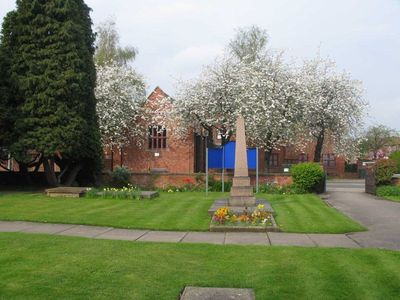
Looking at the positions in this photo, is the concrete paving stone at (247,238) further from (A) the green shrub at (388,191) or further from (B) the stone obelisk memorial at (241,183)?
(A) the green shrub at (388,191)

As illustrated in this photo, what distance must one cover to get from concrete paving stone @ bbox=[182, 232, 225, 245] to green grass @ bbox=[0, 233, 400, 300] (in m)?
0.81

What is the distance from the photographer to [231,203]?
1551 cm

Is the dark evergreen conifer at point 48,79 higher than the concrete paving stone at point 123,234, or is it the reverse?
the dark evergreen conifer at point 48,79

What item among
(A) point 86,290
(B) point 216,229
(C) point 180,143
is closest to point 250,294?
(A) point 86,290

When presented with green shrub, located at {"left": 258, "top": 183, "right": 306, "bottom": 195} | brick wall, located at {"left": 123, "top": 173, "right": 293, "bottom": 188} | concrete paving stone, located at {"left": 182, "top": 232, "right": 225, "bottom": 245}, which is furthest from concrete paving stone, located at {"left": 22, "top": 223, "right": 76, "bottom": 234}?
brick wall, located at {"left": 123, "top": 173, "right": 293, "bottom": 188}

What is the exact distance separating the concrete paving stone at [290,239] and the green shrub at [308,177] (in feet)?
41.1

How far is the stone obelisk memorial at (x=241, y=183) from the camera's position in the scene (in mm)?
15602

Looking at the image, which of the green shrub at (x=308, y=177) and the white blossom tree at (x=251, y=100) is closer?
the green shrub at (x=308, y=177)

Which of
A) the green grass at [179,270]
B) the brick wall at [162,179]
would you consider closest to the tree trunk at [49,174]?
the brick wall at [162,179]

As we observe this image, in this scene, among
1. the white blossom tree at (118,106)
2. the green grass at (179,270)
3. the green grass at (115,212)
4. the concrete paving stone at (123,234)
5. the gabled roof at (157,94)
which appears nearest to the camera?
the green grass at (179,270)

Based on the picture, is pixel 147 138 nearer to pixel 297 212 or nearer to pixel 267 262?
pixel 297 212

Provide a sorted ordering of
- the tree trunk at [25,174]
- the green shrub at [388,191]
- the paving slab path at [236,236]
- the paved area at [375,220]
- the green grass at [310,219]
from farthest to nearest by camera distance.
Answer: the tree trunk at [25,174] → the green shrub at [388,191] → the green grass at [310,219] → the paved area at [375,220] → the paving slab path at [236,236]

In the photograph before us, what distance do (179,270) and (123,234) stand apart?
12.4 ft

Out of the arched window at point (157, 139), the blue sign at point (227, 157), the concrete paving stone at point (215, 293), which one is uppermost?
the arched window at point (157, 139)
